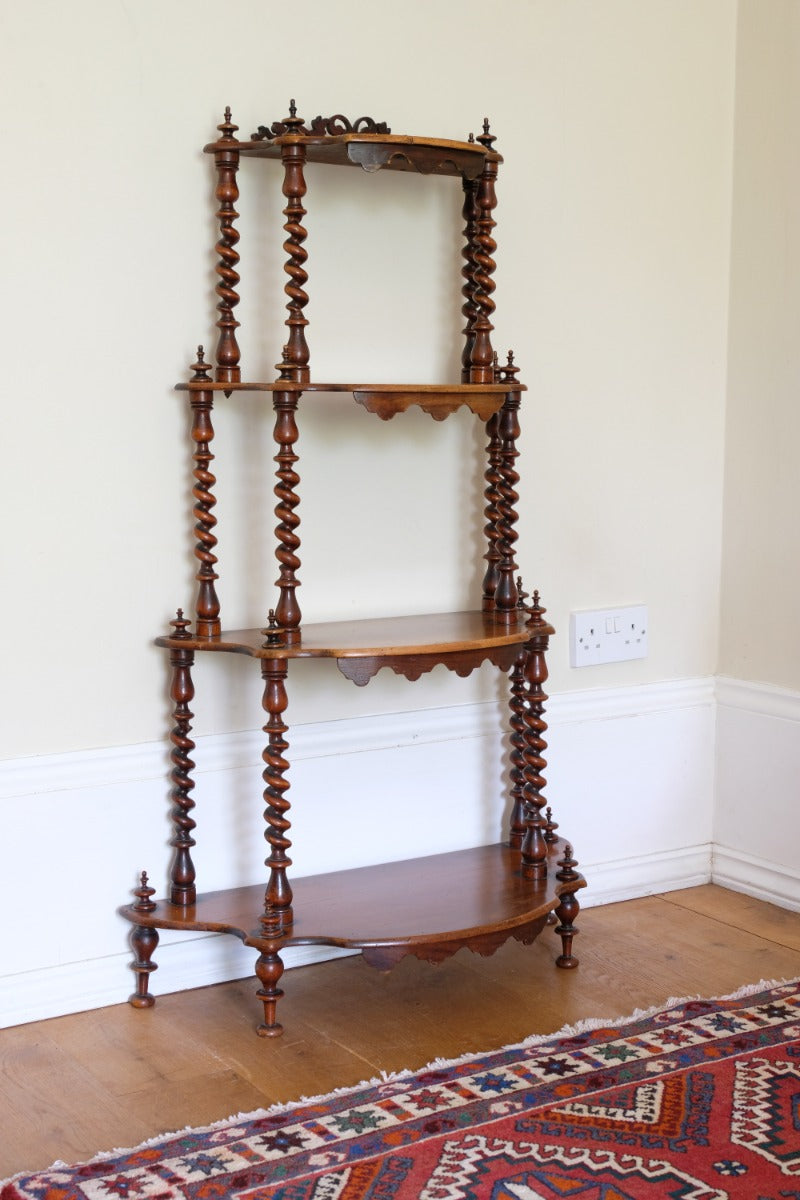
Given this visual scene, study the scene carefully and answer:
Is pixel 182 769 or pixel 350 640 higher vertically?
pixel 350 640

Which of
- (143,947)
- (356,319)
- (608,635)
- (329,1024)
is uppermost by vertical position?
(356,319)

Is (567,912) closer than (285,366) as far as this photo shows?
No

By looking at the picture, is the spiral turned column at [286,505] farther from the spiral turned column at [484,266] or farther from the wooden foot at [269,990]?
the wooden foot at [269,990]

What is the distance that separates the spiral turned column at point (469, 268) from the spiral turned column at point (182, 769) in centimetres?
66

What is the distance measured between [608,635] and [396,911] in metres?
0.76

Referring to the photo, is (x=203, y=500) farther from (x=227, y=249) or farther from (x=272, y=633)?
(x=227, y=249)

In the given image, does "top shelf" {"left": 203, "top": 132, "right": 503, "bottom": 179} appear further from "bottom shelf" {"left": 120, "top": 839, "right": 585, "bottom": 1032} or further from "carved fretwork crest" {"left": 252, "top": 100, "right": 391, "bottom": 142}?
"bottom shelf" {"left": 120, "top": 839, "right": 585, "bottom": 1032}

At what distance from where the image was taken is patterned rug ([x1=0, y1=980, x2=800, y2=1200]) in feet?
5.44

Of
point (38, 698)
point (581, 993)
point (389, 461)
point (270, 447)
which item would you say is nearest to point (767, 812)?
point (581, 993)

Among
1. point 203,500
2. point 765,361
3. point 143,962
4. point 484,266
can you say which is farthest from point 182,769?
point 765,361

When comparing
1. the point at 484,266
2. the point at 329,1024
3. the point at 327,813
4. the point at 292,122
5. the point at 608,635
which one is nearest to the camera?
the point at 292,122

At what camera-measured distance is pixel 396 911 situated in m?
2.20

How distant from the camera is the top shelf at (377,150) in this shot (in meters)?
2.05

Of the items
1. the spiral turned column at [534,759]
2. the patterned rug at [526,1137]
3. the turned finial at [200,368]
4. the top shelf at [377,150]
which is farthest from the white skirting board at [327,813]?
the top shelf at [377,150]
